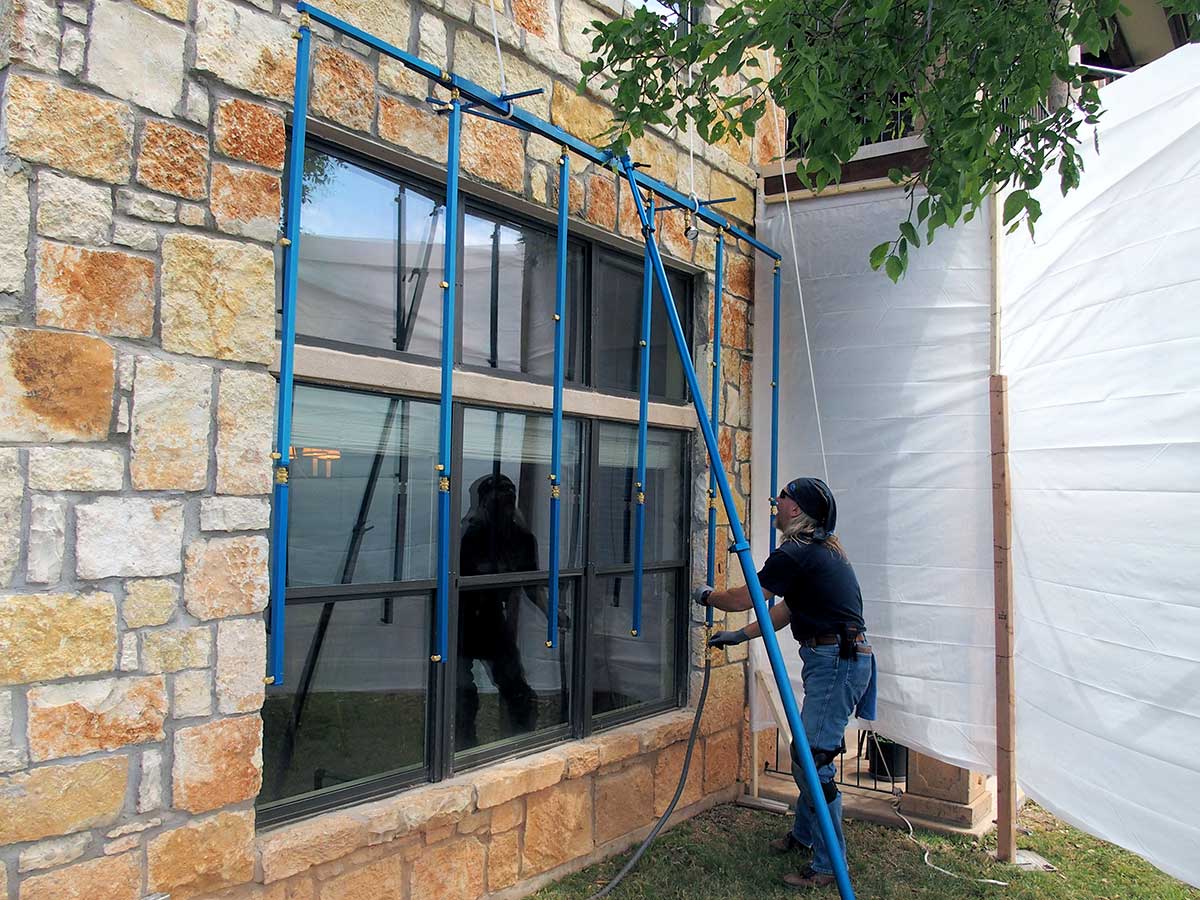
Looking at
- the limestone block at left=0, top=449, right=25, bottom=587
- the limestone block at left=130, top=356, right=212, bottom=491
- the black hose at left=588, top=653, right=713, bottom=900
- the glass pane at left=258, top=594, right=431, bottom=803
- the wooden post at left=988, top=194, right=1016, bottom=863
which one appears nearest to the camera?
the limestone block at left=0, top=449, right=25, bottom=587

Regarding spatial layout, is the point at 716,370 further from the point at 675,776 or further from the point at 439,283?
the point at 675,776

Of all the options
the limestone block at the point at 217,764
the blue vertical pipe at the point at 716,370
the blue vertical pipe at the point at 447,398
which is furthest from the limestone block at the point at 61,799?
the blue vertical pipe at the point at 716,370

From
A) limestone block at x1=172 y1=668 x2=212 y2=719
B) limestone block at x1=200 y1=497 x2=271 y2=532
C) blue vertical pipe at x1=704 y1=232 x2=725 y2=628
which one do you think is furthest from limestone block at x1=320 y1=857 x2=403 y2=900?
blue vertical pipe at x1=704 y1=232 x2=725 y2=628

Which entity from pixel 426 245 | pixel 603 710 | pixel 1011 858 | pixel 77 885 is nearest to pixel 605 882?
pixel 603 710

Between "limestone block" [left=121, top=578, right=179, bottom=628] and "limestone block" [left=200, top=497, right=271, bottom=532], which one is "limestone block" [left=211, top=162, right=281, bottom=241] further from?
"limestone block" [left=121, top=578, right=179, bottom=628]

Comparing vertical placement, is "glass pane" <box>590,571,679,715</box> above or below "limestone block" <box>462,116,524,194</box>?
below

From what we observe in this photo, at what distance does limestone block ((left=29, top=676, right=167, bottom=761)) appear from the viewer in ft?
7.70

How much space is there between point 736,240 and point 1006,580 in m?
2.29

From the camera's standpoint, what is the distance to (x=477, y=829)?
11.6 feet

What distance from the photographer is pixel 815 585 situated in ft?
13.3

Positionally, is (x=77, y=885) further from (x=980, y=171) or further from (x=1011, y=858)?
(x=1011, y=858)

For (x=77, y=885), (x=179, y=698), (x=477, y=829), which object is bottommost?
(x=477, y=829)

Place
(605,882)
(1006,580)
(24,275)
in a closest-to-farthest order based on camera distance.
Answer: (24,275) < (605,882) < (1006,580)

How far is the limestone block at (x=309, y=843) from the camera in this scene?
2854 millimetres
